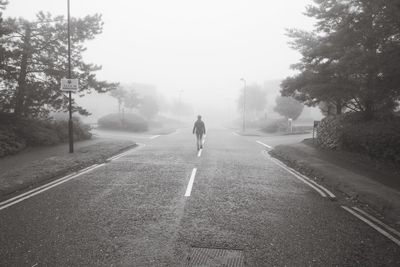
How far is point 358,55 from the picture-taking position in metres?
12.1

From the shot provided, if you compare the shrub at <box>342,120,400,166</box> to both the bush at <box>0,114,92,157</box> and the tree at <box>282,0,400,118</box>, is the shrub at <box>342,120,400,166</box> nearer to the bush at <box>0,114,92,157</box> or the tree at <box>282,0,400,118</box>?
the tree at <box>282,0,400,118</box>

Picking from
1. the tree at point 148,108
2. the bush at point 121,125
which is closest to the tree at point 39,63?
the bush at point 121,125

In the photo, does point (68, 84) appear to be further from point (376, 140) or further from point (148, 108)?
point (148, 108)

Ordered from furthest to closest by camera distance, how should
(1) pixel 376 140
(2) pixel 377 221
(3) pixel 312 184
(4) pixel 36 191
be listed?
(1) pixel 376 140, (3) pixel 312 184, (4) pixel 36 191, (2) pixel 377 221

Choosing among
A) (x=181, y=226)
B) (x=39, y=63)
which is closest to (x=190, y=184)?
(x=181, y=226)

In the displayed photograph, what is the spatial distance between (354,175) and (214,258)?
739cm

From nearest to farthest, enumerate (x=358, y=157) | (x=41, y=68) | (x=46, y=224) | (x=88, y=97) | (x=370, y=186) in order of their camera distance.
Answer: (x=46, y=224), (x=370, y=186), (x=358, y=157), (x=41, y=68), (x=88, y=97)

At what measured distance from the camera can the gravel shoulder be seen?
7.48 m

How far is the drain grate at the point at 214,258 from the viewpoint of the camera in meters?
3.72

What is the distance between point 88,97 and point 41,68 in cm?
11621

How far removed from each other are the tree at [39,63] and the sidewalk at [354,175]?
14120 millimetres

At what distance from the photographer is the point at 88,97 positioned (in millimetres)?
124250

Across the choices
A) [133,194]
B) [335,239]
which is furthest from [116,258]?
[335,239]

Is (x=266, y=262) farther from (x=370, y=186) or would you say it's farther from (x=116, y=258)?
(x=370, y=186)
